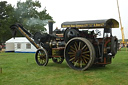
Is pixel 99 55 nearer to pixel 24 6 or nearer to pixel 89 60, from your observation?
pixel 89 60

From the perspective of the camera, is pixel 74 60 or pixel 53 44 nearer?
pixel 74 60

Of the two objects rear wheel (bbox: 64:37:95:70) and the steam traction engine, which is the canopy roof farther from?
rear wheel (bbox: 64:37:95:70)

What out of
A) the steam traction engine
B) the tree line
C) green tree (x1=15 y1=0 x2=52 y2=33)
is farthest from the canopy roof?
green tree (x1=15 y1=0 x2=52 y2=33)

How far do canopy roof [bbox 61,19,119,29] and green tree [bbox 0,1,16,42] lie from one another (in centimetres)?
2710

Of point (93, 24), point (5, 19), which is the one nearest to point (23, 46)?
point (5, 19)

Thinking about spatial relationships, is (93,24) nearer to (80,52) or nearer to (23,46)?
(80,52)

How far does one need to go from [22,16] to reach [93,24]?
2519 cm

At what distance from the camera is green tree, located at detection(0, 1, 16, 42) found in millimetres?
32312

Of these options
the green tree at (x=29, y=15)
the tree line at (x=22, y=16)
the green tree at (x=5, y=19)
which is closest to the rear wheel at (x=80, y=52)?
the tree line at (x=22, y=16)

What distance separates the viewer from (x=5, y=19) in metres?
33.9

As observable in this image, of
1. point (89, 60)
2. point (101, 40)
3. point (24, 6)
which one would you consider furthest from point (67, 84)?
point (24, 6)

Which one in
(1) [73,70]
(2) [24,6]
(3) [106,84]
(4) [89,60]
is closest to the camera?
(3) [106,84]

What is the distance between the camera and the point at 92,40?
275 inches

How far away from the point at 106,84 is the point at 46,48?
4.25m
